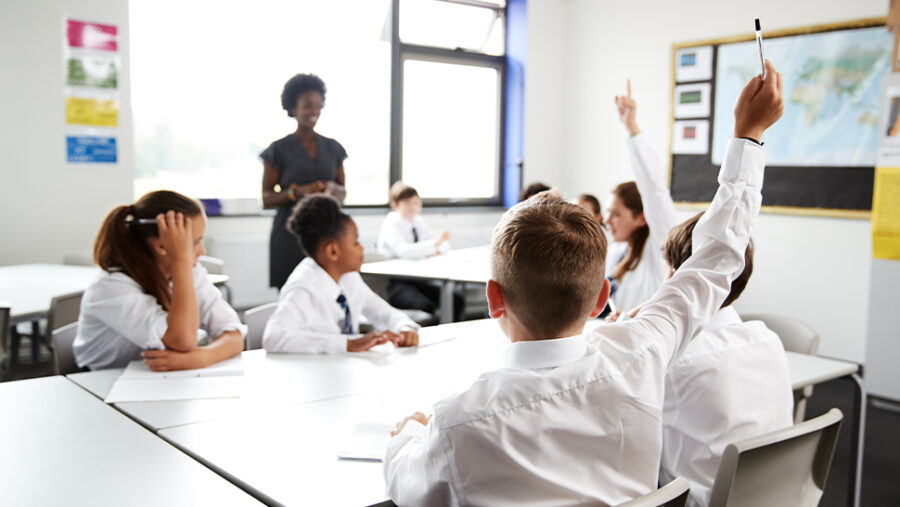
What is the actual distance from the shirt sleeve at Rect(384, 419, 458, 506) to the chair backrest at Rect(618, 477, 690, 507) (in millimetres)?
263

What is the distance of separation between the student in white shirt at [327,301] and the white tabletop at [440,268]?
0.95 meters

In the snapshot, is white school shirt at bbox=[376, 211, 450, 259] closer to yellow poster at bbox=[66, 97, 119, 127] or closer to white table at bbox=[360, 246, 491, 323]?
white table at bbox=[360, 246, 491, 323]

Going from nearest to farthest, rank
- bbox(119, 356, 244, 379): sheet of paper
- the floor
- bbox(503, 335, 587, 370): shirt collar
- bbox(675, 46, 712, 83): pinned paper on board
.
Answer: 1. bbox(503, 335, 587, 370): shirt collar
2. bbox(119, 356, 244, 379): sheet of paper
3. the floor
4. bbox(675, 46, 712, 83): pinned paper on board

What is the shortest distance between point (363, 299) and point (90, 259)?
219cm

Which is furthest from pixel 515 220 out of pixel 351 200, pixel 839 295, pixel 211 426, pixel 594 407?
pixel 351 200

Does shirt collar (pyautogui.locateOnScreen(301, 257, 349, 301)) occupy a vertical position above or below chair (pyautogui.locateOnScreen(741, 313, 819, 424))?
above

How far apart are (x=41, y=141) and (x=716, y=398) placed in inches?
169

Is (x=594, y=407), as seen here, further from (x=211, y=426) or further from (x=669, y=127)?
(x=669, y=127)

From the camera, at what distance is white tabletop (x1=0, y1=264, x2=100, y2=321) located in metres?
2.89

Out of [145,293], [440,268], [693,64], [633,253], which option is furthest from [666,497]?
[693,64]

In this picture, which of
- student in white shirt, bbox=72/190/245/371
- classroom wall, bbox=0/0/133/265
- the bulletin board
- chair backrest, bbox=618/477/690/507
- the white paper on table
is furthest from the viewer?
the bulletin board

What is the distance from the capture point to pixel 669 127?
604 centimetres

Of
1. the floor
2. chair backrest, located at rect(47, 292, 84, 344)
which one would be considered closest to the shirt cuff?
the floor

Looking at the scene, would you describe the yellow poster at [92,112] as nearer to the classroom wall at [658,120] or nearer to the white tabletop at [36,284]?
the white tabletop at [36,284]
